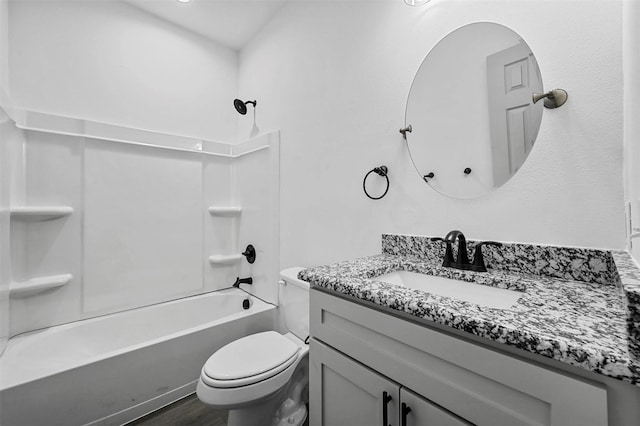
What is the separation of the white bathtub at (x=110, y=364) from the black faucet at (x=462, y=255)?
151cm

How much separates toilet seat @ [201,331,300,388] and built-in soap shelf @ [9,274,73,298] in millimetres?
1290

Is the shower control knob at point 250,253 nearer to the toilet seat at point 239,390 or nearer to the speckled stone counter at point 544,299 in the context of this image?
the toilet seat at point 239,390

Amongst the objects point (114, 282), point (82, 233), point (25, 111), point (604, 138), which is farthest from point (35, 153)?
point (604, 138)

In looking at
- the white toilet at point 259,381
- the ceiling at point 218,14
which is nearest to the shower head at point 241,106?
the ceiling at point 218,14

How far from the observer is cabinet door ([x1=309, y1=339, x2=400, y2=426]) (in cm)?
69

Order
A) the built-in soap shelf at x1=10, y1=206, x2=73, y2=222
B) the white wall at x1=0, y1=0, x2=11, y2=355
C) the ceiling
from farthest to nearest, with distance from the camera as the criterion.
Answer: the ceiling, the built-in soap shelf at x1=10, y1=206, x2=73, y2=222, the white wall at x1=0, y1=0, x2=11, y2=355

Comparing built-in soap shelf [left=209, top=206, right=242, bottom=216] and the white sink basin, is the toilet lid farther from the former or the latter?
built-in soap shelf [left=209, top=206, right=242, bottom=216]

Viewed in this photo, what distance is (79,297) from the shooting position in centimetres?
182

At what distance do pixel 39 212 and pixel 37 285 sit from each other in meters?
0.46

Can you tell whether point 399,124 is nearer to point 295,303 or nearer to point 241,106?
point 295,303

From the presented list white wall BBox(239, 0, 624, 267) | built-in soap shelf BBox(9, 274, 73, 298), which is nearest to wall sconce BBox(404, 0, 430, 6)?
white wall BBox(239, 0, 624, 267)

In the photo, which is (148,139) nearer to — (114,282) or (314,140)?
(114,282)

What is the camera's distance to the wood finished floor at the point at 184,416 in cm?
148

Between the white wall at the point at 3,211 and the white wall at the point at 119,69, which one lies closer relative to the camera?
the white wall at the point at 3,211
